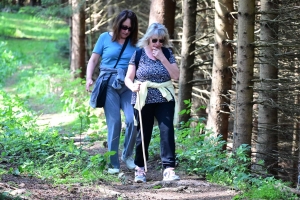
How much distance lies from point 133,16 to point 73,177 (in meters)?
2.28

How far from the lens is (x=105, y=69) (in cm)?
729

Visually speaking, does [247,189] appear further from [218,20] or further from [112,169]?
[218,20]

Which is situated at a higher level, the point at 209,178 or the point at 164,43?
the point at 164,43

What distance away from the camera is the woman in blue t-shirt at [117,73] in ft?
23.6

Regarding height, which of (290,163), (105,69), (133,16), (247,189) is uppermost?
(133,16)

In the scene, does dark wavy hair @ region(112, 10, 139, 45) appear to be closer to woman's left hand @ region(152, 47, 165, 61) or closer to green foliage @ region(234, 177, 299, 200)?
woman's left hand @ region(152, 47, 165, 61)

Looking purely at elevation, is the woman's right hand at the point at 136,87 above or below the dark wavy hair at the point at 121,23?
below

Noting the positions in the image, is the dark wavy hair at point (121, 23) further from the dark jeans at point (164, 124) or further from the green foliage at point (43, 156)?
the green foliage at point (43, 156)

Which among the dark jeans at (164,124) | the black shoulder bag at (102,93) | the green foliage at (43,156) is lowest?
the green foliage at (43,156)

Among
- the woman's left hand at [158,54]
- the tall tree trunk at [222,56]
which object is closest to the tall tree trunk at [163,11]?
the tall tree trunk at [222,56]

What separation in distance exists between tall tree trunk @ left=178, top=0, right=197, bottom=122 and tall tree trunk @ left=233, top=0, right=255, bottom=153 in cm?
286

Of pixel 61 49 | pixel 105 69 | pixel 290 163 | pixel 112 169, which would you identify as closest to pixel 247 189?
pixel 112 169

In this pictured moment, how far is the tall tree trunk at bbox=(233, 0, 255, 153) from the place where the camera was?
7625mm

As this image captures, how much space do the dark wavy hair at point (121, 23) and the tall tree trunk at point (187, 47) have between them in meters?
3.38
